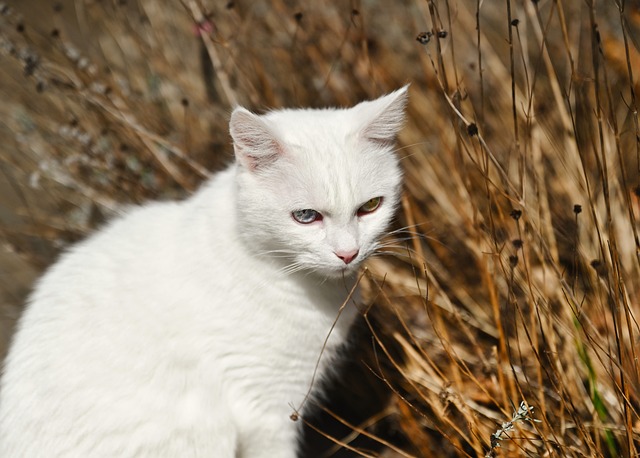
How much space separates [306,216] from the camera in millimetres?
1443

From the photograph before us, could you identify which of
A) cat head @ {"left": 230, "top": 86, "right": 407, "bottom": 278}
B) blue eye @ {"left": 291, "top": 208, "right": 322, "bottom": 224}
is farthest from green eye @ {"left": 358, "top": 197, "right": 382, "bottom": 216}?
blue eye @ {"left": 291, "top": 208, "right": 322, "bottom": 224}

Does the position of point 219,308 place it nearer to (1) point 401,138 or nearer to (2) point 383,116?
(2) point 383,116

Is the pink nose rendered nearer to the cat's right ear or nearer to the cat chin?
the cat chin

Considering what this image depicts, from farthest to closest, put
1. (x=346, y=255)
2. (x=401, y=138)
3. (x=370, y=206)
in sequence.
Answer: (x=401, y=138) → (x=370, y=206) → (x=346, y=255)

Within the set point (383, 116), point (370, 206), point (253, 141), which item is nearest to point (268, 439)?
point (370, 206)

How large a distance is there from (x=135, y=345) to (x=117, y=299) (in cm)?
12

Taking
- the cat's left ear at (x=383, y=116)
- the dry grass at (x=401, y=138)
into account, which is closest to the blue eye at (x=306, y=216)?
the cat's left ear at (x=383, y=116)

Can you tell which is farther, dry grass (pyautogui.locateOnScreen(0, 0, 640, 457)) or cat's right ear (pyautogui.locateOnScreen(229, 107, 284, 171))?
dry grass (pyautogui.locateOnScreen(0, 0, 640, 457))

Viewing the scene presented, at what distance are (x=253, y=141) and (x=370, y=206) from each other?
0.32 meters

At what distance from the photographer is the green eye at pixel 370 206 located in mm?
1491

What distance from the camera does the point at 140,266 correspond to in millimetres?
1561

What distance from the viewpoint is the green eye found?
1.49m

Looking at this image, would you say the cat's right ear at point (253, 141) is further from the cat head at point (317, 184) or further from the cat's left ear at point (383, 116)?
the cat's left ear at point (383, 116)

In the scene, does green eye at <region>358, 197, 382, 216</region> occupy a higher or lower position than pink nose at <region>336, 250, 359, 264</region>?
higher
